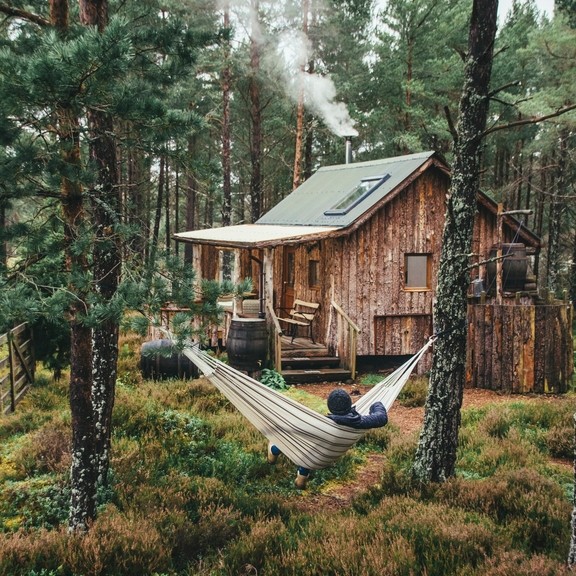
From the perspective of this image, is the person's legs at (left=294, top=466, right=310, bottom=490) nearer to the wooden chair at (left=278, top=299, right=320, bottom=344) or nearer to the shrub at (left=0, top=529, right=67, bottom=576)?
the shrub at (left=0, top=529, right=67, bottom=576)

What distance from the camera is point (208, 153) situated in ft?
109

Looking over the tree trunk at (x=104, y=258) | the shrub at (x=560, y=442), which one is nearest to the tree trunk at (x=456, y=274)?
the shrub at (x=560, y=442)

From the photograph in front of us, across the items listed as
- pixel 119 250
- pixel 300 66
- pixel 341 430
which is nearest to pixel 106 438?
pixel 119 250

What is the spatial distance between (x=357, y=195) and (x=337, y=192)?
58.4 inches

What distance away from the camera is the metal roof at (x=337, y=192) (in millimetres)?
14000

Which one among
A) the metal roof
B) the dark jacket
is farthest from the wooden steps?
the dark jacket

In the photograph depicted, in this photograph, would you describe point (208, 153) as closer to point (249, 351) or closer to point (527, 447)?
point (249, 351)

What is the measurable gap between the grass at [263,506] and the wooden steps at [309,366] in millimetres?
3519

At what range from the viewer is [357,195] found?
1502 cm

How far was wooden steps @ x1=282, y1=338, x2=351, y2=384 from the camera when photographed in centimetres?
1261

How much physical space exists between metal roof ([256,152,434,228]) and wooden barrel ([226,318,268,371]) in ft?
10.9

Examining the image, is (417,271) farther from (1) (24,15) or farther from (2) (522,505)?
(1) (24,15)

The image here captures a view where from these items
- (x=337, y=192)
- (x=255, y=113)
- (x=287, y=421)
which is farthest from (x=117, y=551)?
(x=255, y=113)

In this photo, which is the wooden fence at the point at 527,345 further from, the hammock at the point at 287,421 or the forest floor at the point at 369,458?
the hammock at the point at 287,421
